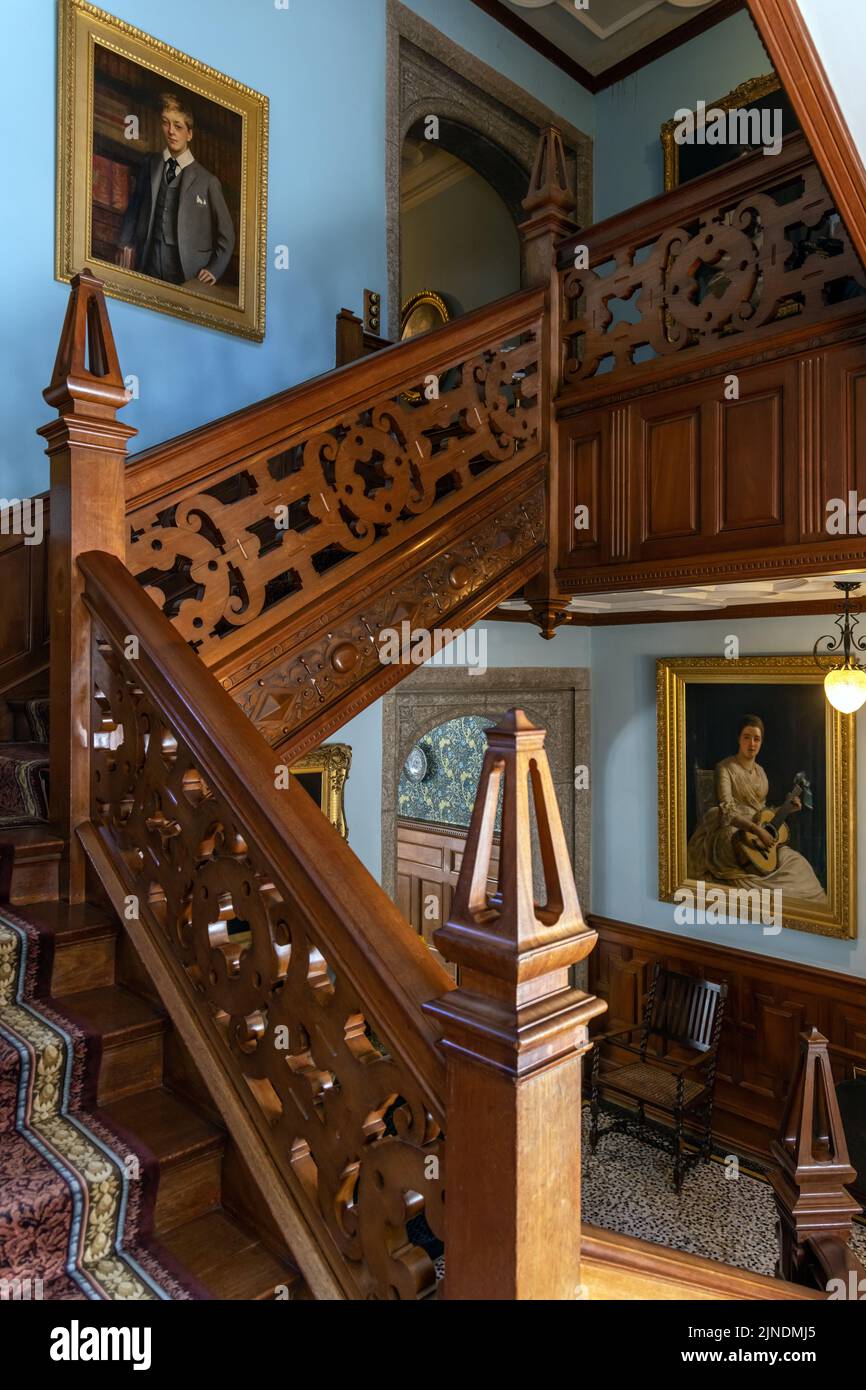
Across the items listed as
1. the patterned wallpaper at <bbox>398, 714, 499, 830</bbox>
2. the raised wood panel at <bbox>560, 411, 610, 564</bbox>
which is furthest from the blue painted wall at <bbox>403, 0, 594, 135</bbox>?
the patterned wallpaper at <bbox>398, 714, 499, 830</bbox>

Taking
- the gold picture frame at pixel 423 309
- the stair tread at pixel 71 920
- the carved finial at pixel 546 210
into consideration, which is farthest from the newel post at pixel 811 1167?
the gold picture frame at pixel 423 309

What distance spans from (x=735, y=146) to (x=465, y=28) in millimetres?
1865

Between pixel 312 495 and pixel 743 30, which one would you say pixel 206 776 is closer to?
pixel 312 495

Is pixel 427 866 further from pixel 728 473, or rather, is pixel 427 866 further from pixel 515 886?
pixel 515 886

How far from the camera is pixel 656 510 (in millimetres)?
3248

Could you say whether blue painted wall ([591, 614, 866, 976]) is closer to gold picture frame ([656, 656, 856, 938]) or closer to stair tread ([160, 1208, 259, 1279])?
gold picture frame ([656, 656, 856, 938])

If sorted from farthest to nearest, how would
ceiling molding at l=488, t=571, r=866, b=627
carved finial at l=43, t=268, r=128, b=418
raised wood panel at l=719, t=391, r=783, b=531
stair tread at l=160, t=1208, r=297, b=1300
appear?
ceiling molding at l=488, t=571, r=866, b=627 < raised wood panel at l=719, t=391, r=783, b=531 < carved finial at l=43, t=268, r=128, b=418 < stair tread at l=160, t=1208, r=297, b=1300

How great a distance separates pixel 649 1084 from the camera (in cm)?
555

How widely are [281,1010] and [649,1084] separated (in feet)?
16.0

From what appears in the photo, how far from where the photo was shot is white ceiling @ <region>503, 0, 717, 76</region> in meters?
5.57

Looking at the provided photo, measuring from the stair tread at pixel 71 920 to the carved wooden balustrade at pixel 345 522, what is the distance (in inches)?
25.5

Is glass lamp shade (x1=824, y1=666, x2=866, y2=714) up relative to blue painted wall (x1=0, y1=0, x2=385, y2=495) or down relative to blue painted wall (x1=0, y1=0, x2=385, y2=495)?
down

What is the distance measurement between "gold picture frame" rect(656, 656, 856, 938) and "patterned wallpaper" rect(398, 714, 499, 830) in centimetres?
143

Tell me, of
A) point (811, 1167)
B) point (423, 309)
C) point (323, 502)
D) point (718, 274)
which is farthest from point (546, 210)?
point (811, 1167)
